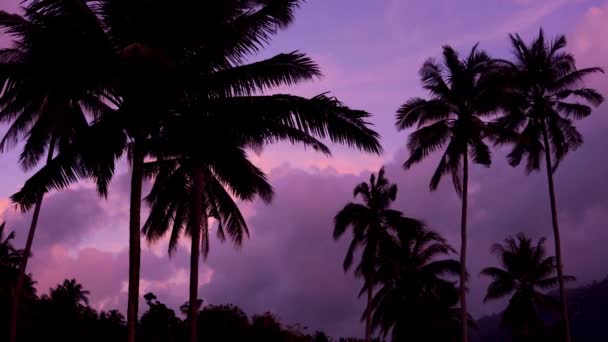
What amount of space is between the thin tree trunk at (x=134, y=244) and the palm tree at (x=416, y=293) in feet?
97.8

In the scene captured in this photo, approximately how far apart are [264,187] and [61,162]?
4671 mm

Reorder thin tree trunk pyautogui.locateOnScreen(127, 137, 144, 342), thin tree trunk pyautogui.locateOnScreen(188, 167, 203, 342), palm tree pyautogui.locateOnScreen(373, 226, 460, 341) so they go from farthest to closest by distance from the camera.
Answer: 1. palm tree pyautogui.locateOnScreen(373, 226, 460, 341)
2. thin tree trunk pyautogui.locateOnScreen(188, 167, 203, 342)
3. thin tree trunk pyautogui.locateOnScreen(127, 137, 144, 342)

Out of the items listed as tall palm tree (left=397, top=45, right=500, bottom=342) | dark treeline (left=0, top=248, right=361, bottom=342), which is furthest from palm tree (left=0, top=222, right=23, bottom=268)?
tall palm tree (left=397, top=45, right=500, bottom=342)

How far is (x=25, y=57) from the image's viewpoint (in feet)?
51.5

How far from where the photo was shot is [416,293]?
4334 centimetres

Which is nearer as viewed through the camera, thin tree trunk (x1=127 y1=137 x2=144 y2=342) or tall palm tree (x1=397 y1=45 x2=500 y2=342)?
thin tree trunk (x1=127 y1=137 x2=144 y2=342)

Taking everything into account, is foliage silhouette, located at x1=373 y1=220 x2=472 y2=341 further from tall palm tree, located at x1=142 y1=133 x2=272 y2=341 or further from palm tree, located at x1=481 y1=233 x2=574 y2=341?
tall palm tree, located at x1=142 y1=133 x2=272 y2=341

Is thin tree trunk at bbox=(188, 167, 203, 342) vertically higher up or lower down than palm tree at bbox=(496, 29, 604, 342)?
lower down

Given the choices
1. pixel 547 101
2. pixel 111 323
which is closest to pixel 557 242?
pixel 547 101

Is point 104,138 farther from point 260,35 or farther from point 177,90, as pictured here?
point 260,35

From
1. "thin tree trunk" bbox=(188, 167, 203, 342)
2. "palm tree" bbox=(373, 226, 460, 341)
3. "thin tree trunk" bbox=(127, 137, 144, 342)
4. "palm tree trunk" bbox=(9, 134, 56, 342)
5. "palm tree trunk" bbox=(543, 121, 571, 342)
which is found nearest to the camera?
"thin tree trunk" bbox=(127, 137, 144, 342)

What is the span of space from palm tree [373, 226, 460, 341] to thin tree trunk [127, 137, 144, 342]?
2980 cm

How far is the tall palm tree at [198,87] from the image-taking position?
43.4 feet

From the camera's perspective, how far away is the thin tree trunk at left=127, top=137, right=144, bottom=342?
519 inches
